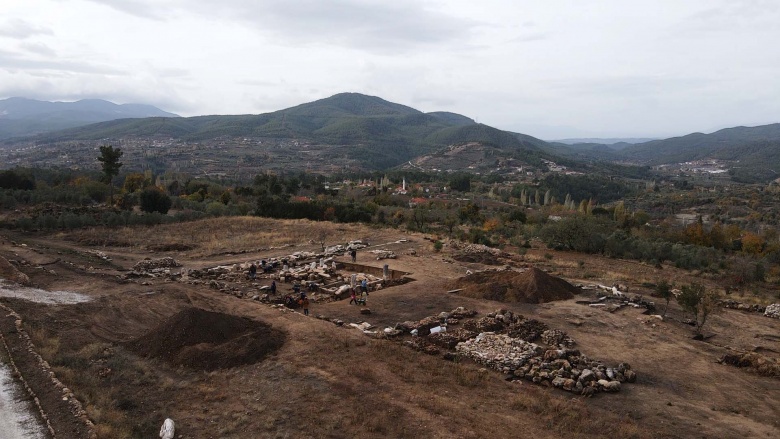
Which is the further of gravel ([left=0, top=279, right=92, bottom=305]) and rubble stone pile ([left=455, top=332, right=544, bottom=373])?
gravel ([left=0, top=279, right=92, bottom=305])

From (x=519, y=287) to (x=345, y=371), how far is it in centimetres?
1081

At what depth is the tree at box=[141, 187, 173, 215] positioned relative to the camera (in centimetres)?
4988

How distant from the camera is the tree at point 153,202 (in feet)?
164

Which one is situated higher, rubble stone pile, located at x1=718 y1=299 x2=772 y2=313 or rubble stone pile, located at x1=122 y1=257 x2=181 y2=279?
rubble stone pile, located at x1=718 y1=299 x2=772 y2=313

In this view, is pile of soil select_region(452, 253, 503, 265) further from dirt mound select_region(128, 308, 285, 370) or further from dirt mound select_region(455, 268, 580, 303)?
dirt mound select_region(128, 308, 285, 370)

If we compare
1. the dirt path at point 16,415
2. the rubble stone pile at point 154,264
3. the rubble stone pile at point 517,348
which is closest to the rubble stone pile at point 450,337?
the rubble stone pile at point 517,348

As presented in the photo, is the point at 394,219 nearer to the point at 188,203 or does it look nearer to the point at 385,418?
the point at 188,203

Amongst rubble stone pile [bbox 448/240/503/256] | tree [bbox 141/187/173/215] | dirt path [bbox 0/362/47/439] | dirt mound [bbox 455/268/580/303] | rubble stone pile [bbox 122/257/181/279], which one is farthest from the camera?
tree [bbox 141/187/173/215]

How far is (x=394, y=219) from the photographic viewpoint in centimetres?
5081

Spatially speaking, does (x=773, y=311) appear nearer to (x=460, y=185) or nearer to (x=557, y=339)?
(x=557, y=339)

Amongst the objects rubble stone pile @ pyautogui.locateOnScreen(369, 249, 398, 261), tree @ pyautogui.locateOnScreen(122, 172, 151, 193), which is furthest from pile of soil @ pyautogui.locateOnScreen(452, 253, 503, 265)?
tree @ pyautogui.locateOnScreen(122, 172, 151, 193)

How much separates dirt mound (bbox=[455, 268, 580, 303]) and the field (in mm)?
618

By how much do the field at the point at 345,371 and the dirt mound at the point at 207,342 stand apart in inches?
1.8

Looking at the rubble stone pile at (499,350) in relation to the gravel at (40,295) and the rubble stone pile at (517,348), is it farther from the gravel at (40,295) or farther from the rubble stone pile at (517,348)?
the gravel at (40,295)
